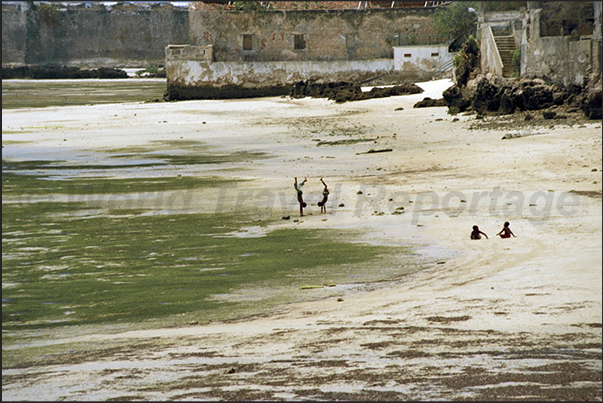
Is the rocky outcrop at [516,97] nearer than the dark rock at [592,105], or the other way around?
the dark rock at [592,105]

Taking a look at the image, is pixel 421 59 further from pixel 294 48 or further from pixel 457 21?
pixel 294 48

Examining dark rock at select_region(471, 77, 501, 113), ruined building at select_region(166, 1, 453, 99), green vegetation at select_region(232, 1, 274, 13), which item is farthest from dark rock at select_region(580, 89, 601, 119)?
green vegetation at select_region(232, 1, 274, 13)

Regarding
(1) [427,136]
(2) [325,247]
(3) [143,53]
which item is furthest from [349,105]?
(3) [143,53]

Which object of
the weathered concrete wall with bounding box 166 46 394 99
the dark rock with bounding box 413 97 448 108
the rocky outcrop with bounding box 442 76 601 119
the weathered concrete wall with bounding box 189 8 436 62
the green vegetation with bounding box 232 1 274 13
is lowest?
the dark rock with bounding box 413 97 448 108

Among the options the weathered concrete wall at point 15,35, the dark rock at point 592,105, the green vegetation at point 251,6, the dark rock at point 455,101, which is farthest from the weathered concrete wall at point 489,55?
the weathered concrete wall at point 15,35

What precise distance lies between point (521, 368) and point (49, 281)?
21.6 ft

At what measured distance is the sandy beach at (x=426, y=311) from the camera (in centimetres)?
638

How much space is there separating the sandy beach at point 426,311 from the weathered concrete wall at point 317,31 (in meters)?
27.9

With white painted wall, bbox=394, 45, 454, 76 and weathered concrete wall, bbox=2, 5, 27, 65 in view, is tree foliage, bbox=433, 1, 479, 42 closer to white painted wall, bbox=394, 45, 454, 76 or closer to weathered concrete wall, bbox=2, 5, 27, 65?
white painted wall, bbox=394, 45, 454, 76

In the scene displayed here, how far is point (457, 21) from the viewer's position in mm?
41469

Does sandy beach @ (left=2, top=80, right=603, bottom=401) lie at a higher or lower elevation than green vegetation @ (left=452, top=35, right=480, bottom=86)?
lower

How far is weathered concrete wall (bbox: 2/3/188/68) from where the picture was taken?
269ft

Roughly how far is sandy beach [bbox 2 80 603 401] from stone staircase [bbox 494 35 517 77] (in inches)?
310

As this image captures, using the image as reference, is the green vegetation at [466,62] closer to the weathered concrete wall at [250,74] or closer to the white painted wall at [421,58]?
the white painted wall at [421,58]
